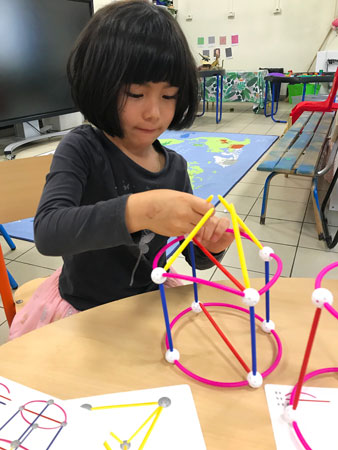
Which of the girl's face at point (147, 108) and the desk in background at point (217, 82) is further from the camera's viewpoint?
the desk in background at point (217, 82)

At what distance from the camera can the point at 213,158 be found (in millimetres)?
3203

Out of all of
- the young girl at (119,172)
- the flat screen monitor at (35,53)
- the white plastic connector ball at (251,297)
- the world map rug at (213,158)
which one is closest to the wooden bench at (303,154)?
the world map rug at (213,158)

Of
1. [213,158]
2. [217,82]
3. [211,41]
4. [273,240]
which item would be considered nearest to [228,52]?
[211,41]

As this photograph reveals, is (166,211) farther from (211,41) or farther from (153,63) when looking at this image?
(211,41)

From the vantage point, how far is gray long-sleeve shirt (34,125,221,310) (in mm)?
560

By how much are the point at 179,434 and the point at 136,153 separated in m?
0.57

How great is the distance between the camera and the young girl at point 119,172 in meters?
0.51

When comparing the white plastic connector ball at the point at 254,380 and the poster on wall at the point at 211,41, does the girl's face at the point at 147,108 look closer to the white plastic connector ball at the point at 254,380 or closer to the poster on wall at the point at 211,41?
the white plastic connector ball at the point at 254,380

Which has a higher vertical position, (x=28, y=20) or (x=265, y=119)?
(x=28, y=20)

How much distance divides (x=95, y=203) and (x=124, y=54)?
0.93 ft

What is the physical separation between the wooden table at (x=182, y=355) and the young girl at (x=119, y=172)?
117 millimetres

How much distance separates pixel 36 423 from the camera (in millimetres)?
394

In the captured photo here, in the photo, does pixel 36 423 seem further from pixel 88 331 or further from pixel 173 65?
pixel 173 65

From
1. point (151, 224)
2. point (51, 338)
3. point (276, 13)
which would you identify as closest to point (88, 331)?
point (51, 338)
